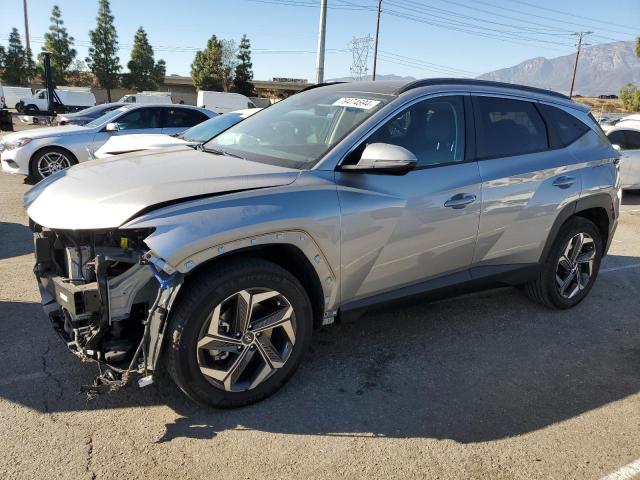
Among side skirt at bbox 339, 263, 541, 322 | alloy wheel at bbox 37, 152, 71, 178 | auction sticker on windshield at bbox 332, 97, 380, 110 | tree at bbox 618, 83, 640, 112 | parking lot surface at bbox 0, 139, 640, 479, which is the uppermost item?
tree at bbox 618, 83, 640, 112

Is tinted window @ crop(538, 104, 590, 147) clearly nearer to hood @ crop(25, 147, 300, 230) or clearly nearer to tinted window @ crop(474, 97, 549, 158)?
tinted window @ crop(474, 97, 549, 158)

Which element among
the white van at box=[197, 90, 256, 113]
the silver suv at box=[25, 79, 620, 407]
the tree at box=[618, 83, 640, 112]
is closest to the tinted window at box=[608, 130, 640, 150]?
the silver suv at box=[25, 79, 620, 407]

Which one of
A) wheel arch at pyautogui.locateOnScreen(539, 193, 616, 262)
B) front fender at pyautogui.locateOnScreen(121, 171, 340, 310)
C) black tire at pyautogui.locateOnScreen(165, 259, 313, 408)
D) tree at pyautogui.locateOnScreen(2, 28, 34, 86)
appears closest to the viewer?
front fender at pyautogui.locateOnScreen(121, 171, 340, 310)

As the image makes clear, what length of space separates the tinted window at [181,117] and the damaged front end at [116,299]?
822cm

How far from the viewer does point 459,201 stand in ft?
11.1

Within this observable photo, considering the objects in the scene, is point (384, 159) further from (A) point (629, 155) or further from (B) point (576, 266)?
(A) point (629, 155)

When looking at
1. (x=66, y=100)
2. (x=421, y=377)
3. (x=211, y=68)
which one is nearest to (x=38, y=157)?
(x=421, y=377)

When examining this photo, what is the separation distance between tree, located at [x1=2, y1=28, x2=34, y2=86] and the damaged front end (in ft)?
203

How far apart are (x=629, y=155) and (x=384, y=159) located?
1049 centimetres

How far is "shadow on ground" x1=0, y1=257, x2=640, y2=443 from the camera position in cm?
283

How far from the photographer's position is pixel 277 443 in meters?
2.63

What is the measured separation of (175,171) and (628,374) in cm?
335

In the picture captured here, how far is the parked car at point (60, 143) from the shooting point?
29.8 feet

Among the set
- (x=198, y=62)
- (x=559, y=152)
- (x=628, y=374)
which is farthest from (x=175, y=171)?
(x=198, y=62)
